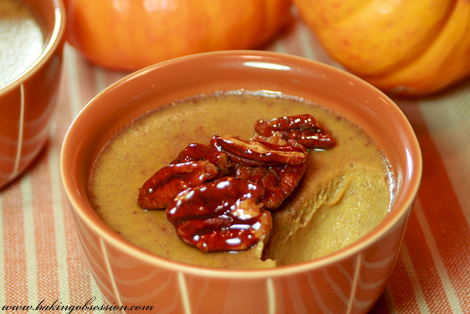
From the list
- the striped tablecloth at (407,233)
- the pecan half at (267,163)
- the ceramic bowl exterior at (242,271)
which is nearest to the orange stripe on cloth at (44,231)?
the striped tablecloth at (407,233)

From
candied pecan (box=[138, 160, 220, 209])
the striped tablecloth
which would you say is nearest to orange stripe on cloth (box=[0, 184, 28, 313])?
the striped tablecloth

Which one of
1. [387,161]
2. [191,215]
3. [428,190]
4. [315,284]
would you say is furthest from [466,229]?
[191,215]

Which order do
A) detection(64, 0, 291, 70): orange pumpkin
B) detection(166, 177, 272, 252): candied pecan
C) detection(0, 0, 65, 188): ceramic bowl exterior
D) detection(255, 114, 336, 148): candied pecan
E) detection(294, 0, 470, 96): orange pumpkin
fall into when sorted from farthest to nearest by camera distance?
detection(64, 0, 291, 70): orange pumpkin → detection(294, 0, 470, 96): orange pumpkin → detection(0, 0, 65, 188): ceramic bowl exterior → detection(255, 114, 336, 148): candied pecan → detection(166, 177, 272, 252): candied pecan

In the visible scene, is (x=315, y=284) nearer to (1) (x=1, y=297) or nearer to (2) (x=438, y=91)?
(1) (x=1, y=297)

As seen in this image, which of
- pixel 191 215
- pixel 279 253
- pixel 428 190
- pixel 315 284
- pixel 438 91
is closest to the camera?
pixel 315 284

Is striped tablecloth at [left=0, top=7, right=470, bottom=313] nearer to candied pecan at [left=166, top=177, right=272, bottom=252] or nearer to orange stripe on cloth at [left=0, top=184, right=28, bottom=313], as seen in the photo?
orange stripe on cloth at [left=0, top=184, right=28, bottom=313]

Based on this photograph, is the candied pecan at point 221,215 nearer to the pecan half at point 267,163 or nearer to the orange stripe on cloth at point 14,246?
the pecan half at point 267,163
